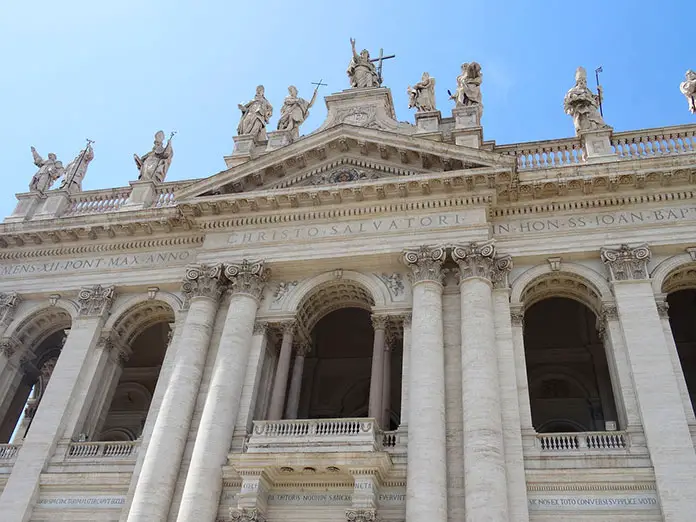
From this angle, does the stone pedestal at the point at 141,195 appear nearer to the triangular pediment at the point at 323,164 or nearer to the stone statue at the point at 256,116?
the triangular pediment at the point at 323,164

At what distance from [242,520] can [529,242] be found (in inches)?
411

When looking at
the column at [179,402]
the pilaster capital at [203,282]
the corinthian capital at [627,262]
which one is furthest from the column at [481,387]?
the column at [179,402]

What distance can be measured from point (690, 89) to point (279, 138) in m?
13.3

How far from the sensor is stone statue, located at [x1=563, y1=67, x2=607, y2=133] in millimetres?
20641

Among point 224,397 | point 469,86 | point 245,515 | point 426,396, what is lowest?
point 245,515

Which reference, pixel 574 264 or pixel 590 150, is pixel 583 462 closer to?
pixel 574 264

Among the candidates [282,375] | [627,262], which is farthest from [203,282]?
[627,262]

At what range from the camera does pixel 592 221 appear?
1867 centimetres

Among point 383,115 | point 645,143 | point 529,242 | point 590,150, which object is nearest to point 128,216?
point 383,115

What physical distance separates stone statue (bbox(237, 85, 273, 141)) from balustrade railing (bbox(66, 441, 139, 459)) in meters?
11.3

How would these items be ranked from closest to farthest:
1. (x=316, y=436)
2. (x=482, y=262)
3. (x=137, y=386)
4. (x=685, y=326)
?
1. (x=316, y=436)
2. (x=482, y=262)
3. (x=685, y=326)
4. (x=137, y=386)

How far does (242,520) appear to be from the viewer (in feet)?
48.8

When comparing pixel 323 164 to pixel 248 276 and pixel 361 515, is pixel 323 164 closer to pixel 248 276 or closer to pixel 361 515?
pixel 248 276

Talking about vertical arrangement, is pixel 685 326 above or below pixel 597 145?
below
